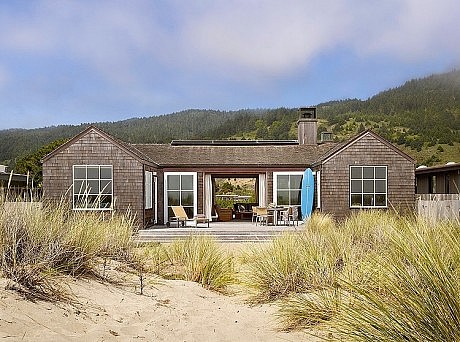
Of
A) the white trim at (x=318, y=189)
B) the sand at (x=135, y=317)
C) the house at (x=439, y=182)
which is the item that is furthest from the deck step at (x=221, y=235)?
the sand at (x=135, y=317)

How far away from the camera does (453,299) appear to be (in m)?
4.24

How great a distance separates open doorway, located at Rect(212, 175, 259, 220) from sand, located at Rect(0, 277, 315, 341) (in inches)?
660

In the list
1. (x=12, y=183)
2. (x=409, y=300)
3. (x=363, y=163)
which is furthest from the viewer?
(x=12, y=183)

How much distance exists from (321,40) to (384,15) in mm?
9326

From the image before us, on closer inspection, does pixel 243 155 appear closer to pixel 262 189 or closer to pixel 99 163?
pixel 262 189

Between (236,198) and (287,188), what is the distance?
51.7 ft

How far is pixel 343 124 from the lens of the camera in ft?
219

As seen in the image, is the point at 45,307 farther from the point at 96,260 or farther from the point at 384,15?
the point at 384,15

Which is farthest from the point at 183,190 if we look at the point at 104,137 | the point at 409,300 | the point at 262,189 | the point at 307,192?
the point at 409,300

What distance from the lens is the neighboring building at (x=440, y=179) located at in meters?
23.5

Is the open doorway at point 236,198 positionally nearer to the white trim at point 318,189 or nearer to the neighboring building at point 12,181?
the white trim at point 318,189

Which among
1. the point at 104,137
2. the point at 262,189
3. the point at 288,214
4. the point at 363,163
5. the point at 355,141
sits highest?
the point at 104,137

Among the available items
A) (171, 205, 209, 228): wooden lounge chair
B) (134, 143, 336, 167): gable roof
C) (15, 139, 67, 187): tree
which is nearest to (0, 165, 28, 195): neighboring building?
(134, 143, 336, 167): gable roof

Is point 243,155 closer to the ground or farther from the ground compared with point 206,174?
farther from the ground
